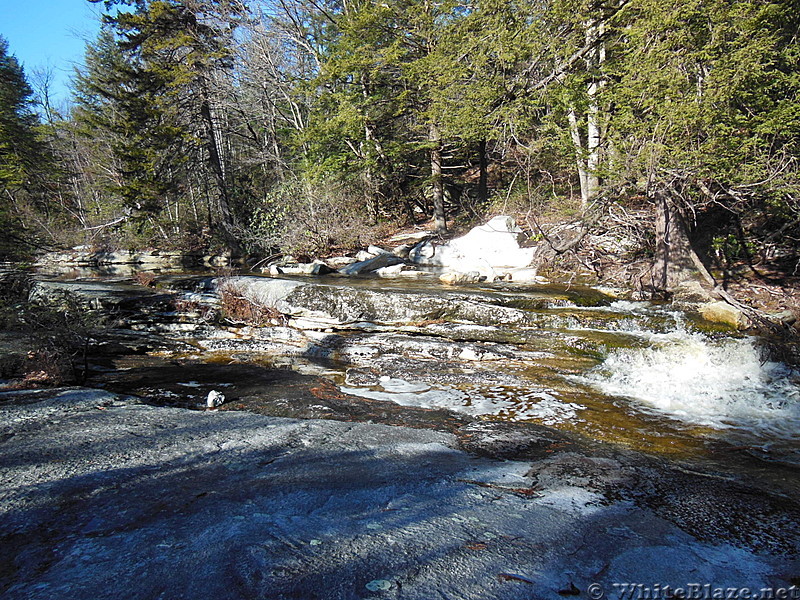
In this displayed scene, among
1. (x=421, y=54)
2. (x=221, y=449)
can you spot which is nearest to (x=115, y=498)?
(x=221, y=449)

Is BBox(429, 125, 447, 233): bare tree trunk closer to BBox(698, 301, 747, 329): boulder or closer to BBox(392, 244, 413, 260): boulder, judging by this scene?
BBox(392, 244, 413, 260): boulder

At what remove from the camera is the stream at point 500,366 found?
5.00 meters

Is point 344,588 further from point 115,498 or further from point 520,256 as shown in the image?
point 520,256

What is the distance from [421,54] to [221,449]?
56.9 feet

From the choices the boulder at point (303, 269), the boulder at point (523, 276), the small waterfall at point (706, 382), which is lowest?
the small waterfall at point (706, 382)

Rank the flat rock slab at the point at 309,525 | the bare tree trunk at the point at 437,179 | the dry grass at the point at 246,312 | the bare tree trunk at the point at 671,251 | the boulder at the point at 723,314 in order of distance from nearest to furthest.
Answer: the flat rock slab at the point at 309,525
the boulder at the point at 723,314
the dry grass at the point at 246,312
the bare tree trunk at the point at 671,251
the bare tree trunk at the point at 437,179

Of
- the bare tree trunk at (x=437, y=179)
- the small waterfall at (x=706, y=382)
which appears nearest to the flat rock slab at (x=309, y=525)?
the small waterfall at (x=706, y=382)

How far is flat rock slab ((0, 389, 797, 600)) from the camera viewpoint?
1.92 metres

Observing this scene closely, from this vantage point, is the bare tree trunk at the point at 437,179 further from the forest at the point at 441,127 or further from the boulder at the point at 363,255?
the boulder at the point at 363,255

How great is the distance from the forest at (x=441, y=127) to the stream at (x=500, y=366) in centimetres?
305

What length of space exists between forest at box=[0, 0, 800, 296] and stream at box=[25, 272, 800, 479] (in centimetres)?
305

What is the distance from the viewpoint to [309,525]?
2.38 metres

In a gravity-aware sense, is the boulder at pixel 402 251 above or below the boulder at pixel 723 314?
above

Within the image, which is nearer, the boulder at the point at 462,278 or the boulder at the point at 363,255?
the boulder at the point at 462,278
